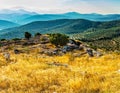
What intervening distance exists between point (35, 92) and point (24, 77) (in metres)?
2.46

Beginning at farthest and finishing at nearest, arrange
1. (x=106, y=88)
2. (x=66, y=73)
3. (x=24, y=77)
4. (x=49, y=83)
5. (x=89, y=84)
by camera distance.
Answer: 1. (x=66, y=73)
2. (x=24, y=77)
3. (x=49, y=83)
4. (x=89, y=84)
5. (x=106, y=88)

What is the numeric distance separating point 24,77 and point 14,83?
3.70ft

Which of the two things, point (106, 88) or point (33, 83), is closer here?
point (106, 88)

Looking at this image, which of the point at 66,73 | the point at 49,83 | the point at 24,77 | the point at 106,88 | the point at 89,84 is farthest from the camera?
the point at 66,73

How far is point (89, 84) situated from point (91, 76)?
1.48 metres

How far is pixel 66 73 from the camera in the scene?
14.1 m

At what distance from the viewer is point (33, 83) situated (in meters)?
12.0

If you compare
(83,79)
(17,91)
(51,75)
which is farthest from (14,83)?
(83,79)

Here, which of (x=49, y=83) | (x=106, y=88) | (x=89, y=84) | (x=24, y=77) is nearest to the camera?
(x=106, y=88)

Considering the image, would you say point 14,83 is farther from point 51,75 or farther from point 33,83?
point 51,75

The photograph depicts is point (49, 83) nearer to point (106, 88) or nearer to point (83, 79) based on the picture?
point (83, 79)

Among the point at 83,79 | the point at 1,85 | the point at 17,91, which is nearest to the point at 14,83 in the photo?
the point at 1,85

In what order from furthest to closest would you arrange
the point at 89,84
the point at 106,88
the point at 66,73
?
the point at 66,73 < the point at 89,84 < the point at 106,88

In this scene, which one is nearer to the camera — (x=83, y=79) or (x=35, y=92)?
(x=35, y=92)
